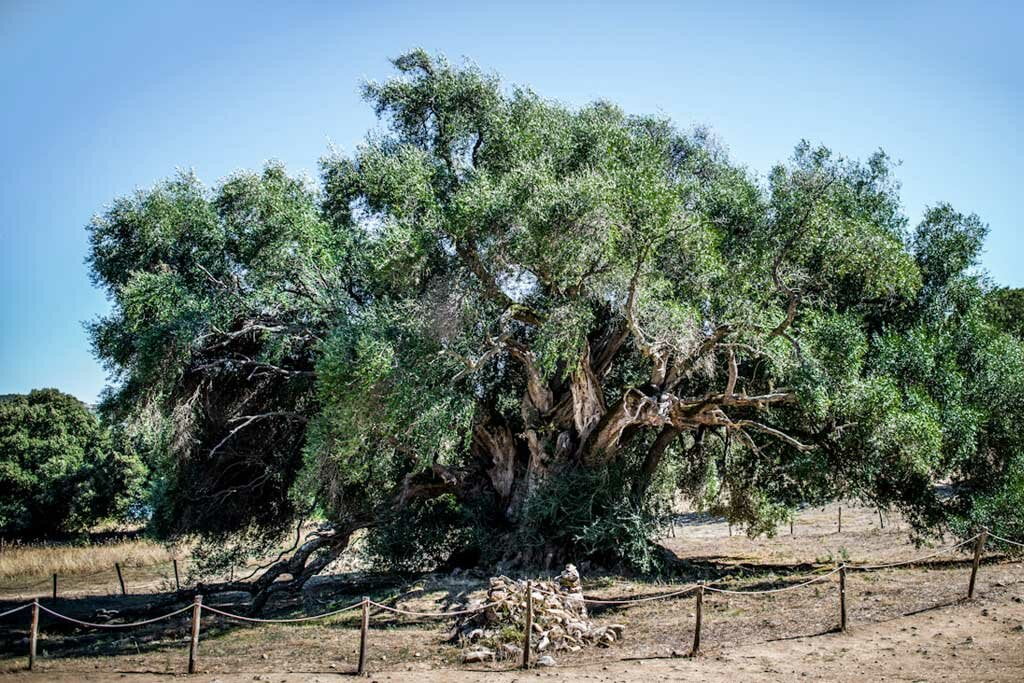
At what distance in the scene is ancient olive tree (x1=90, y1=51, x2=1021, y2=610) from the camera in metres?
14.7

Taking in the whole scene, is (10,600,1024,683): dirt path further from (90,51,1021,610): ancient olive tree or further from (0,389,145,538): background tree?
(0,389,145,538): background tree

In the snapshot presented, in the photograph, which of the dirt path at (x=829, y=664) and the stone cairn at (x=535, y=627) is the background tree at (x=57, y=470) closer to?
the stone cairn at (x=535, y=627)

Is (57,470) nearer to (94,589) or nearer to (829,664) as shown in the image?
(94,589)

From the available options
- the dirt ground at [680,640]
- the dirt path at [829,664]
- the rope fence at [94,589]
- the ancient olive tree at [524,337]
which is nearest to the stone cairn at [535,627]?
the dirt ground at [680,640]

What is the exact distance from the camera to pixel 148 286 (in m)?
15.1

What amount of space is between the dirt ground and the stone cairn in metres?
0.28

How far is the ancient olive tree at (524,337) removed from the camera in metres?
14.7

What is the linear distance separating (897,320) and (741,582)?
810 centimetres

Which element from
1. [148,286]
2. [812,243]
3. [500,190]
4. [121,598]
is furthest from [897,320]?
[121,598]

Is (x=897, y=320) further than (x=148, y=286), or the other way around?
(x=897, y=320)

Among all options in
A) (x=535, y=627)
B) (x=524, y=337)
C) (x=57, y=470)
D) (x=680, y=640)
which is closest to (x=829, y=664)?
(x=680, y=640)

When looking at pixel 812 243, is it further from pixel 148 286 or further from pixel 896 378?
pixel 148 286

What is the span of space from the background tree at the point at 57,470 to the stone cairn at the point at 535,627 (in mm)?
24990

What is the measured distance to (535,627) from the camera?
1173 centimetres
